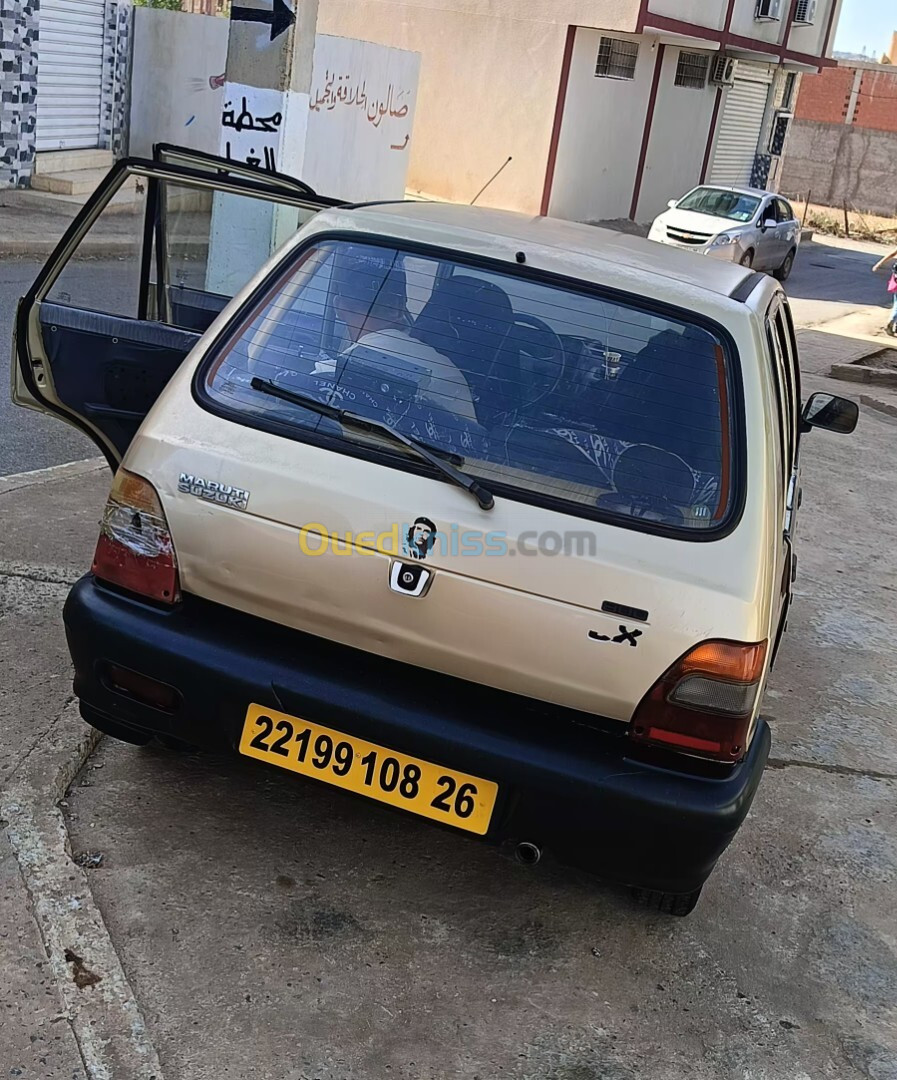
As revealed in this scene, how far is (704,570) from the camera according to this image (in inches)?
107

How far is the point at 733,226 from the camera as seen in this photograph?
19.6 m

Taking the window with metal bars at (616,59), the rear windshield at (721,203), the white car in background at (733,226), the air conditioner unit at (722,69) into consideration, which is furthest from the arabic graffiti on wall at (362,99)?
the air conditioner unit at (722,69)

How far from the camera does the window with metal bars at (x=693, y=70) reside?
26094 mm

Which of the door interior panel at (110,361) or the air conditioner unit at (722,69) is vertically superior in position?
the air conditioner unit at (722,69)

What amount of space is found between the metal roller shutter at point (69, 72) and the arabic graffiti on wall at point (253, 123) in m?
8.74

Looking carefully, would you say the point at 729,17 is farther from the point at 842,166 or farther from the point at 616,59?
the point at 842,166

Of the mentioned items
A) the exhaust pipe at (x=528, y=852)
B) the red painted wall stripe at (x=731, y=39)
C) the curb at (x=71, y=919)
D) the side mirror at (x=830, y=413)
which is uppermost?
the red painted wall stripe at (x=731, y=39)

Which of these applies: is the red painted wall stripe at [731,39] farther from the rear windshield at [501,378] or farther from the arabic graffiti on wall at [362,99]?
the rear windshield at [501,378]

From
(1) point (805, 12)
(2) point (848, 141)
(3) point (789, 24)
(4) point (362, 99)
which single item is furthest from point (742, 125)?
(4) point (362, 99)

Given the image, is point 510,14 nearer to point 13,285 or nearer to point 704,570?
point 13,285

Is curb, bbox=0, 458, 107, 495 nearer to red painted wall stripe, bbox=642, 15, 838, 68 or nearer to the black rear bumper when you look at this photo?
the black rear bumper

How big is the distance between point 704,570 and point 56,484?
3723mm

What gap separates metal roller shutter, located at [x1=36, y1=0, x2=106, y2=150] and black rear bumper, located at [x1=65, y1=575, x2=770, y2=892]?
13.8 meters

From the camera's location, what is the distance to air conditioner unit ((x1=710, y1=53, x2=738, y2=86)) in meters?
27.2
